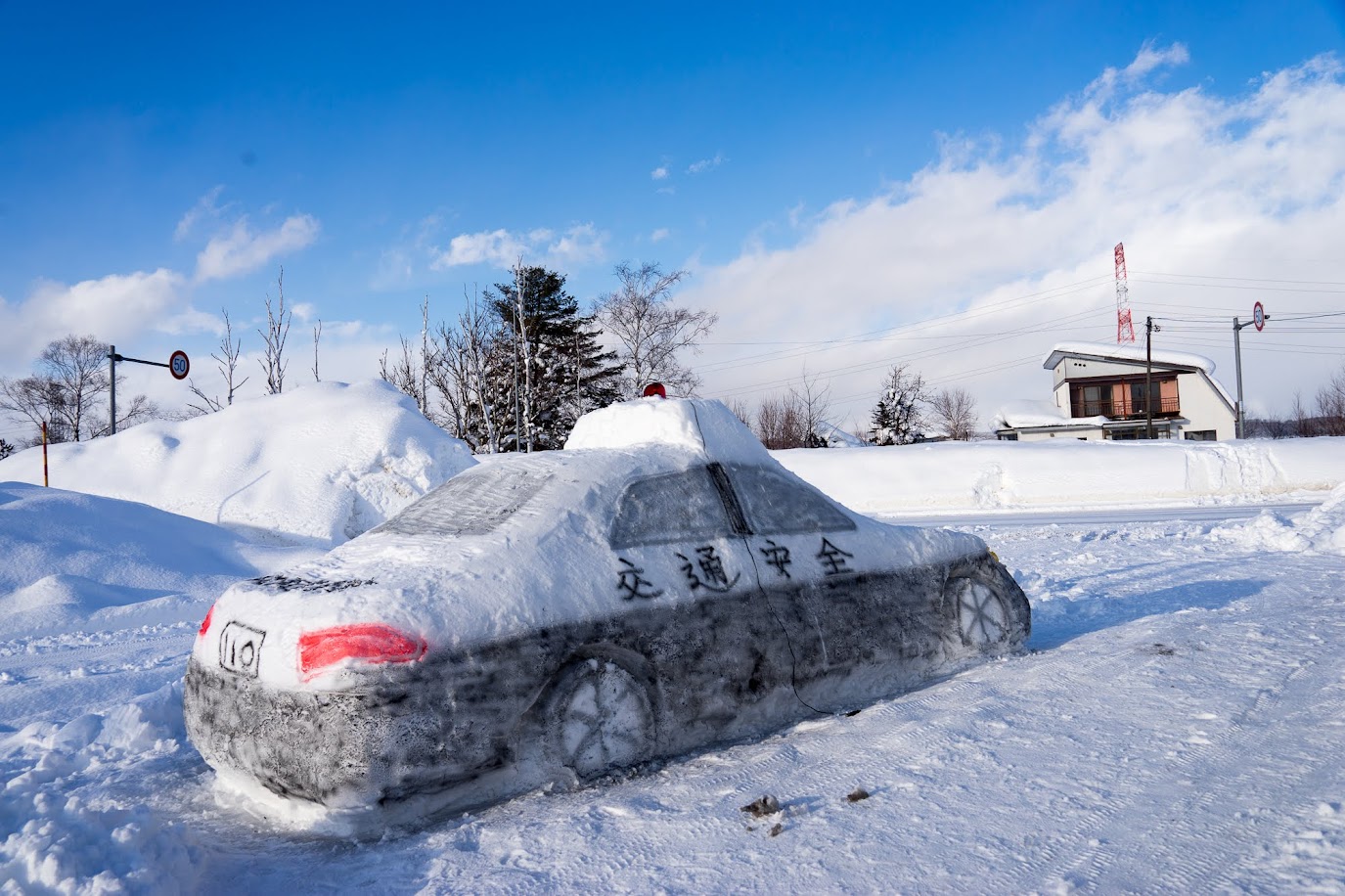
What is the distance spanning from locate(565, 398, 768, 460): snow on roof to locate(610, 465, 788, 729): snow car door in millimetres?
353

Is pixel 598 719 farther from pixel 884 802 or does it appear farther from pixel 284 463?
pixel 284 463

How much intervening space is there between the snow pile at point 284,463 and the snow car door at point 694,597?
32.9ft

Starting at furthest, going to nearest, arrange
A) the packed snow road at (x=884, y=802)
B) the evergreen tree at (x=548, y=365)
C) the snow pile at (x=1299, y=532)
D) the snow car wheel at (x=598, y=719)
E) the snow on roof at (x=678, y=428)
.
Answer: the evergreen tree at (x=548, y=365) → the snow pile at (x=1299, y=532) → the snow on roof at (x=678, y=428) → the snow car wheel at (x=598, y=719) → the packed snow road at (x=884, y=802)

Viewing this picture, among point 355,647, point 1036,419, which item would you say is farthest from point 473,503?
point 1036,419

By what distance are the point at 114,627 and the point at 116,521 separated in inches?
126

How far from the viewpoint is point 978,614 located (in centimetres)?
510

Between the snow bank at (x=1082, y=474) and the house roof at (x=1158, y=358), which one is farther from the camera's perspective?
the house roof at (x=1158, y=358)

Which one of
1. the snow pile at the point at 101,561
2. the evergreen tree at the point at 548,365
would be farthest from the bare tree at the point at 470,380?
the snow pile at the point at 101,561

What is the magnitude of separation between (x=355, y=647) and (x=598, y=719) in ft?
3.38

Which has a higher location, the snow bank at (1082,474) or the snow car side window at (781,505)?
the snow car side window at (781,505)

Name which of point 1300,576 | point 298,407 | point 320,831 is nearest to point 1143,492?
point 1300,576

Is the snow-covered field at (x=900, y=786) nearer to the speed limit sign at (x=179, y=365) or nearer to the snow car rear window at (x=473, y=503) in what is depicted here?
the snow car rear window at (x=473, y=503)

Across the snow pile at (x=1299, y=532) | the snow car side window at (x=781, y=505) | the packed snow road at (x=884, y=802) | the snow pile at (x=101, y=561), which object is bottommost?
the packed snow road at (x=884, y=802)

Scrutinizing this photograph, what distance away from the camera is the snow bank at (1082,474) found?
2078 centimetres
